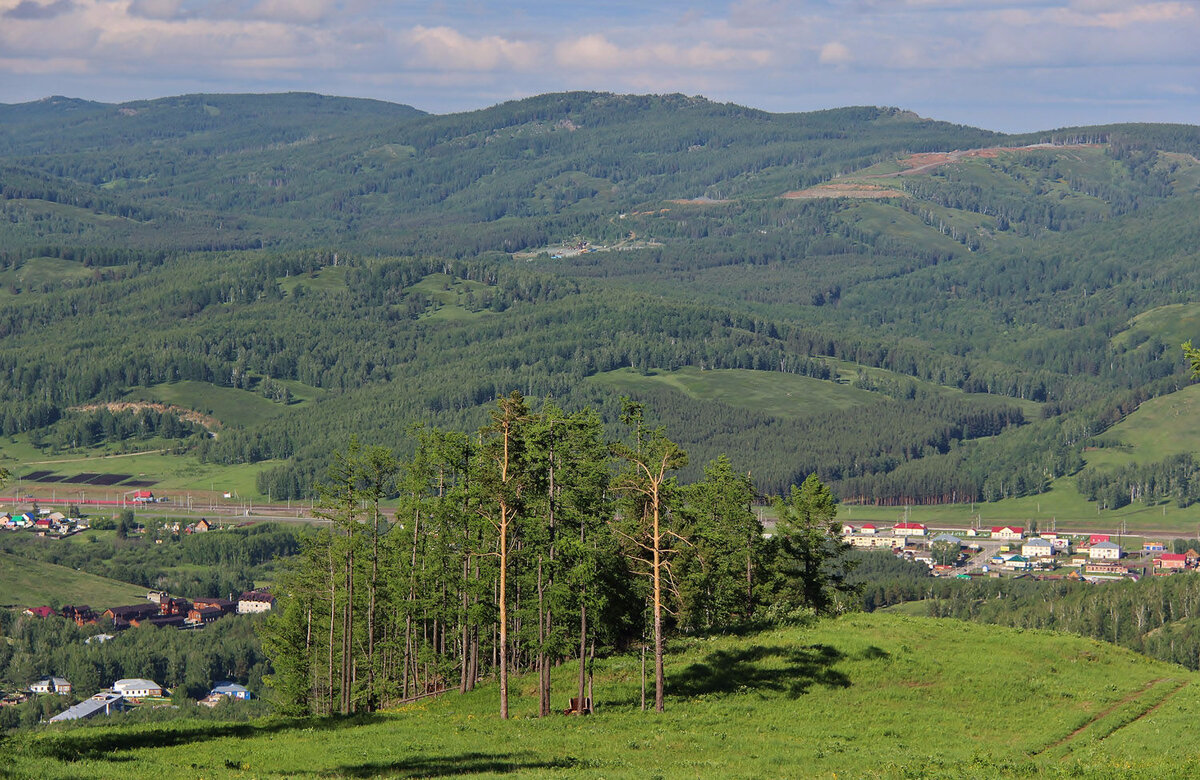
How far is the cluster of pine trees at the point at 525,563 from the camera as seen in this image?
73312 millimetres

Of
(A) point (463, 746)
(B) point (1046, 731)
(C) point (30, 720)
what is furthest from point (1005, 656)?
(C) point (30, 720)

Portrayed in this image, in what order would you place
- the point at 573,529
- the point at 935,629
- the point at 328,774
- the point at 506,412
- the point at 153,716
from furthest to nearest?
the point at 153,716
the point at 935,629
the point at 573,529
the point at 506,412
the point at 328,774

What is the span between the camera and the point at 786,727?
66.2m

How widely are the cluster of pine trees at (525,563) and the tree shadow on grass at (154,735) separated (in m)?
8.93

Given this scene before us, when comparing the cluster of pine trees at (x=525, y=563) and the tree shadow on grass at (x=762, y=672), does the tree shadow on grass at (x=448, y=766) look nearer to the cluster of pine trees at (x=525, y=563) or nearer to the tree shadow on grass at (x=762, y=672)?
the cluster of pine trees at (x=525, y=563)

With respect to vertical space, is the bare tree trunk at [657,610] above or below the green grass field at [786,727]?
above

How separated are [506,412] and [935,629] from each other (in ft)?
99.2

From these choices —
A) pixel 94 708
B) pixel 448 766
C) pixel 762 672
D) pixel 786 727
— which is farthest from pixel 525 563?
pixel 94 708

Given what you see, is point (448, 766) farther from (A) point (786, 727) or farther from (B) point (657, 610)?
(A) point (786, 727)

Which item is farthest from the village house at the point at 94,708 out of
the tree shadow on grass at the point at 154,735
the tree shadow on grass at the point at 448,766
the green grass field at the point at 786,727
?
the tree shadow on grass at the point at 448,766

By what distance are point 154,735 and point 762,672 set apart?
30.0 m

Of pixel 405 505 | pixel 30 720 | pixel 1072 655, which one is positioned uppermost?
pixel 405 505

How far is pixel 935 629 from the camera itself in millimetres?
85875

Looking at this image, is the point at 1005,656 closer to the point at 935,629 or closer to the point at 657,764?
the point at 935,629
